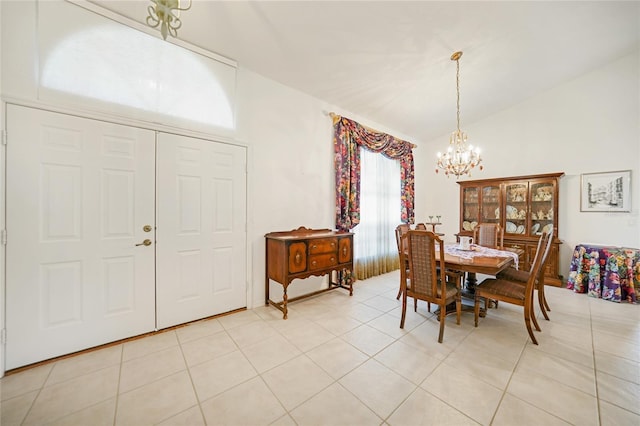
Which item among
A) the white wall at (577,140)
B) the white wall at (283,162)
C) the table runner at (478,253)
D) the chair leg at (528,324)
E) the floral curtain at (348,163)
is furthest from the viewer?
the floral curtain at (348,163)

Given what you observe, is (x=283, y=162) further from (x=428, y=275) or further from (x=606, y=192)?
(x=606, y=192)

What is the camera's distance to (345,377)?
1.76 metres

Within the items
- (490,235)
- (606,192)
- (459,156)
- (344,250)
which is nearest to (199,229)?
(344,250)

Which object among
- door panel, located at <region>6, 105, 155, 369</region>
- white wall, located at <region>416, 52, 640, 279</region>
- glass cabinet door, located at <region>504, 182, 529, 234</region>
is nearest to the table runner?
glass cabinet door, located at <region>504, 182, 529, 234</region>

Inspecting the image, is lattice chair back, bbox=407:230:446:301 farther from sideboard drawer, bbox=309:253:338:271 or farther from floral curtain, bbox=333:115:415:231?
floral curtain, bbox=333:115:415:231

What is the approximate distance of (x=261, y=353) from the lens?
2.06m

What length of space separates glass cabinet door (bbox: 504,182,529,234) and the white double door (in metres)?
4.77

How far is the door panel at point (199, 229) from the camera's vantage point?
2.43 metres

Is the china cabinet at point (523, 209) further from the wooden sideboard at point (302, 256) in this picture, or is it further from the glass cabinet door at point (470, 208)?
the wooden sideboard at point (302, 256)

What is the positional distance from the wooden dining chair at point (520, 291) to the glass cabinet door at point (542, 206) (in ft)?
7.83

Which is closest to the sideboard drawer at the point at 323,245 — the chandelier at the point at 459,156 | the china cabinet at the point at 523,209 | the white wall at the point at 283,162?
the white wall at the point at 283,162

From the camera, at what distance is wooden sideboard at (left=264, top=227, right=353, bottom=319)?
2.78 m

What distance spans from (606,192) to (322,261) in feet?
15.1

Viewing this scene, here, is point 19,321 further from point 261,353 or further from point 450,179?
point 450,179
